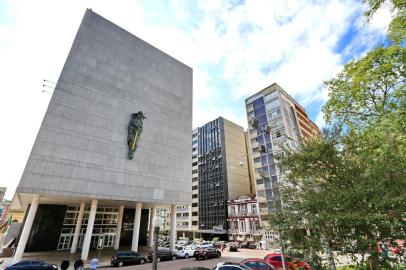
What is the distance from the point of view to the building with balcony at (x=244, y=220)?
53.6 m

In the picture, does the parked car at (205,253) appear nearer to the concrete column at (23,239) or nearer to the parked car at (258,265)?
the parked car at (258,265)

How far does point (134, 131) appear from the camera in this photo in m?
33.0

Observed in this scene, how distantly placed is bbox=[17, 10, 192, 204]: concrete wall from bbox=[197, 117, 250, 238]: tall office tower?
31.6 metres

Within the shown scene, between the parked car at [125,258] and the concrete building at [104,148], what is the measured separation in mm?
2498

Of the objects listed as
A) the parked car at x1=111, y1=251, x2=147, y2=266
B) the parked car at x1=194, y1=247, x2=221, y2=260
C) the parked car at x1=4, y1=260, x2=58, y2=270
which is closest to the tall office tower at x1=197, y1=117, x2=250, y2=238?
the parked car at x1=194, y1=247, x2=221, y2=260

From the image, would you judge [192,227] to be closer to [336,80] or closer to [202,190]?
[202,190]

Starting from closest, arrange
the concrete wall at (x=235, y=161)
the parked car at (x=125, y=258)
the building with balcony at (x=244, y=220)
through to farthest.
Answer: the parked car at (x=125, y=258), the building with balcony at (x=244, y=220), the concrete wall at (x=235, y=161)

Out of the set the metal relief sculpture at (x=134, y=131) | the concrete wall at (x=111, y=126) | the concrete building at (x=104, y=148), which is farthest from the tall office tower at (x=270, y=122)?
the metal relief sculpture at (x=134, y=131)

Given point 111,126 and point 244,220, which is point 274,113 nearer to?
point 244,220

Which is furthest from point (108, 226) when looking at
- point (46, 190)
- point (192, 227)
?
point (192, 227)

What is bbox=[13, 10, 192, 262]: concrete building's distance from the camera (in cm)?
2609

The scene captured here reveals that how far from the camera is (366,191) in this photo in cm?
875

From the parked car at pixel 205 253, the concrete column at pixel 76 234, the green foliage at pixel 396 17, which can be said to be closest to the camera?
the green foliage at pixel 396 17

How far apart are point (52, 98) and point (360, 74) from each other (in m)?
33.5
